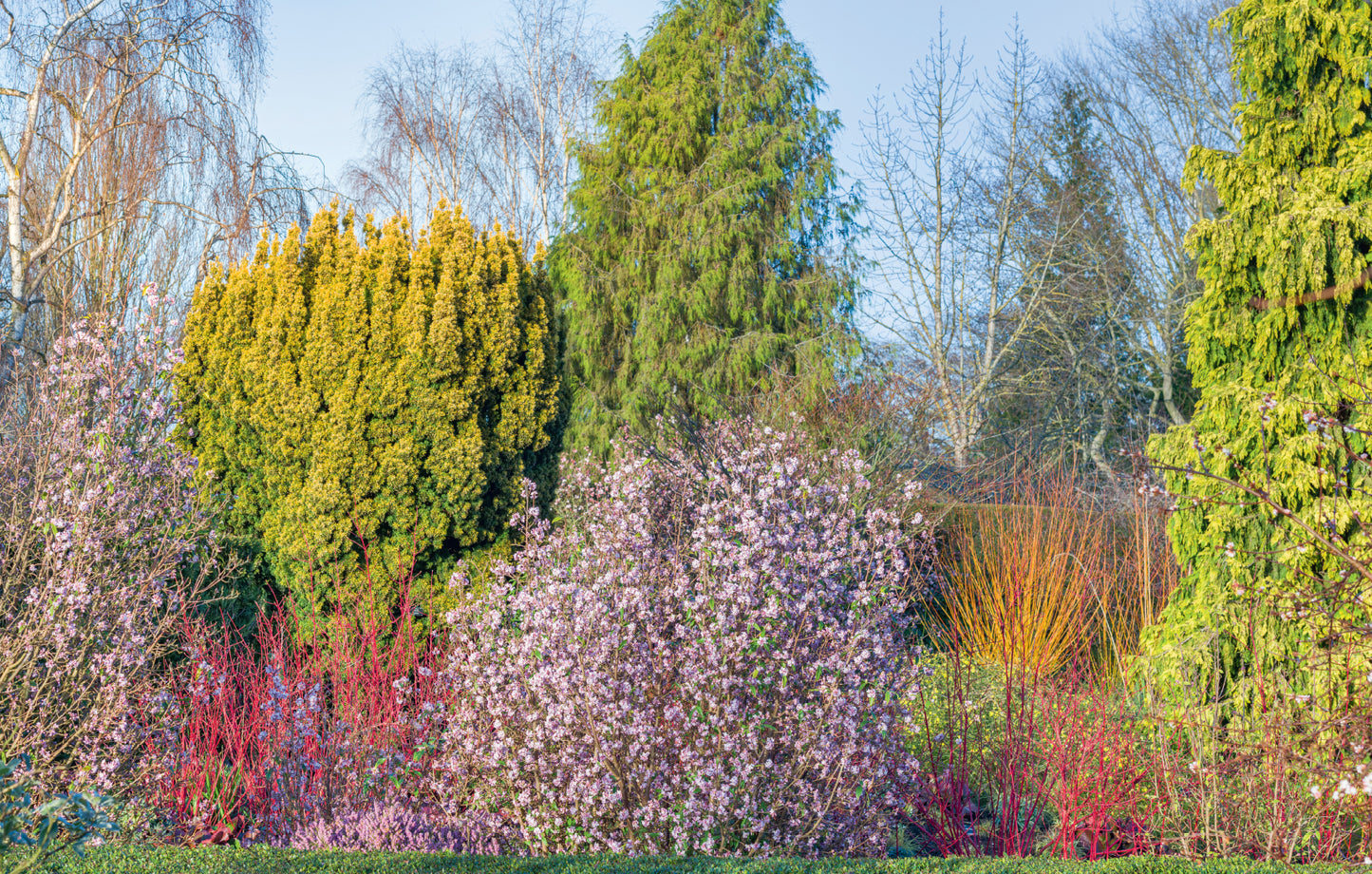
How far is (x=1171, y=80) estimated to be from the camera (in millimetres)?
17203

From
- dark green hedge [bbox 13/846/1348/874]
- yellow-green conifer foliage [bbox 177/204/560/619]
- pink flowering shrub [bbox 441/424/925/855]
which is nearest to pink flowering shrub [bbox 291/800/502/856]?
pink flowering shrub [bbox 441/424/925/855]

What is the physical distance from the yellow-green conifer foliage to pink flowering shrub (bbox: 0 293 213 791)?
3.14 feet

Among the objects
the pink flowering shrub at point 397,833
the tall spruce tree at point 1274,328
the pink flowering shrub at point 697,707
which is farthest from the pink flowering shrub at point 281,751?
the tall spruce tree at point 1274,328

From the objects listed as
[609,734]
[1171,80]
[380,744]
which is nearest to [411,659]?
[380,744]

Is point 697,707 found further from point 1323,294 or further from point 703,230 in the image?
point 703,230

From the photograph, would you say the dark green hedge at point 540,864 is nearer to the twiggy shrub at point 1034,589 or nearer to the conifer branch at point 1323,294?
the conifer branch at point 1323,294

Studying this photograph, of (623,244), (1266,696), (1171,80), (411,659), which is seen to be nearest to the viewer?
(1266,696)

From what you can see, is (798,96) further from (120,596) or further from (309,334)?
(120,596)

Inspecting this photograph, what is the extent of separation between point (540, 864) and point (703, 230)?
26.4ft

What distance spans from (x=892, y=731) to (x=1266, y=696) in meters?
2.29

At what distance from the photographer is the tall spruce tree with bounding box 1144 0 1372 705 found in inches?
187

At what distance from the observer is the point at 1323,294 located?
4.78 meters

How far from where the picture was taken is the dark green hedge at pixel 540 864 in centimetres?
291

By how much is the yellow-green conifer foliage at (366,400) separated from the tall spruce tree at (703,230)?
2.92 m
